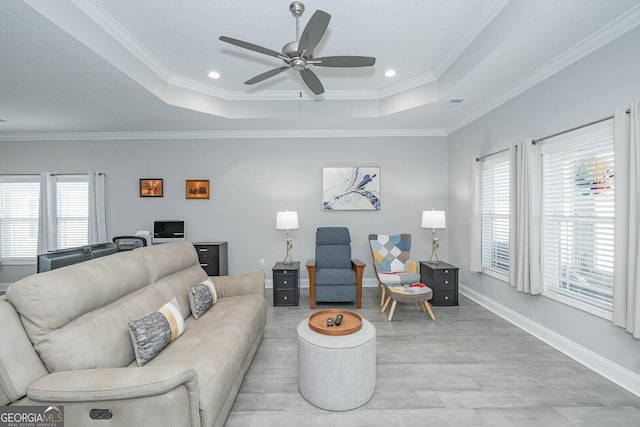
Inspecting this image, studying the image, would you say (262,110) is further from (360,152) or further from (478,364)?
(478,364)

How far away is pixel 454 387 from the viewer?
220 centimetres

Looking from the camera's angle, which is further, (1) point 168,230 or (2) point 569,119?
(1) point 168,230

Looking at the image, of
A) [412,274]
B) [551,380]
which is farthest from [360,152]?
[551,380]

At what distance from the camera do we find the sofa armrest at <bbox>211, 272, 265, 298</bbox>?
306cm

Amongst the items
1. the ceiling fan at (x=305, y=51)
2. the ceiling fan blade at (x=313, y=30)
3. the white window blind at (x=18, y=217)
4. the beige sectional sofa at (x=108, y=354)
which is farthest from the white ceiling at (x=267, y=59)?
the beige sectional sofa at (x=108, y=354)

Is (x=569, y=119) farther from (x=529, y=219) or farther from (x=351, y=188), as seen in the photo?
(x=351, y=188)

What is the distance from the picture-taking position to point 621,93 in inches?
86.4

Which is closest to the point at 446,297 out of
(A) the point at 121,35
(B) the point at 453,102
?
(B) the point at 453,102

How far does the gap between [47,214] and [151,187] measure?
1761 millimetres

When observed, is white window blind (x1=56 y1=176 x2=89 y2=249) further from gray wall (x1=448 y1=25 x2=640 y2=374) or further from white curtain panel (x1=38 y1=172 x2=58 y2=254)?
gray wall (x1=448 y1=25 x2=640 y2=374)

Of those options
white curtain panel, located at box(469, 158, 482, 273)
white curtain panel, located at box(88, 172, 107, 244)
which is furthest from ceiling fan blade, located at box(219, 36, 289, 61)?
white curtain panel, located at box(88, 172, 107, 244)

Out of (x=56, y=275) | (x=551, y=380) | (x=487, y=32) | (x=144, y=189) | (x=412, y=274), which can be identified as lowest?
(x=551, y=380)

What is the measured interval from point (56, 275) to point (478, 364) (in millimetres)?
3084

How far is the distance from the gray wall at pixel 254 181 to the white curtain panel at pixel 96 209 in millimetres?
131
